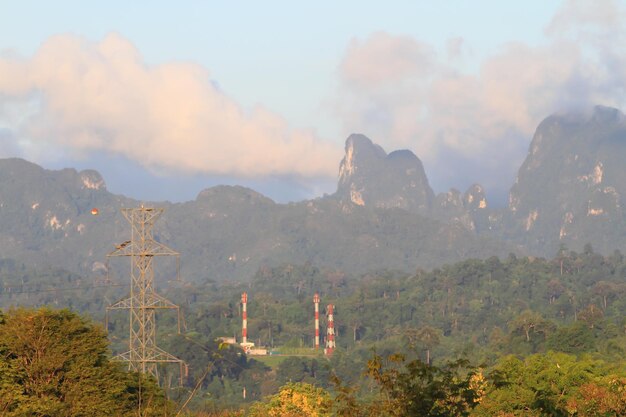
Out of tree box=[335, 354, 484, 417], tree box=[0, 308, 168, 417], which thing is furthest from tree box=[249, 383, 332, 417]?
tree box=[335, 354, 484, 417]

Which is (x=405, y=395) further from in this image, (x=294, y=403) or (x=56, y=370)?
(x=294, y=403)

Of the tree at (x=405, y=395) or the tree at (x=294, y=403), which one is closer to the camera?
the tree at (x=405, y=395)

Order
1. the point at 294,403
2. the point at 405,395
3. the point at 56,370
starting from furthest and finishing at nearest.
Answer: the point at 294,403 → the point at 56,370 → the point at 405,395

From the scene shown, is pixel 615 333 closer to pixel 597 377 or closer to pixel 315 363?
pixel 315 363

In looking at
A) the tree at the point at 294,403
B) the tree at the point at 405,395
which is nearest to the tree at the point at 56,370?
the tree at the point at 294,403

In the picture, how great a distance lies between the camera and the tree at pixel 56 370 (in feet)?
162

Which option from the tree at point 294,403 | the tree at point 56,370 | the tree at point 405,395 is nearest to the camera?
the tree at point 405,395

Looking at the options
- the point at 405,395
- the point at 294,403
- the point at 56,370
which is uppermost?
the point at 405,395

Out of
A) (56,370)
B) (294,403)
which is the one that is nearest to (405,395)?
(56,370)

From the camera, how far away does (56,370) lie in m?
52.4

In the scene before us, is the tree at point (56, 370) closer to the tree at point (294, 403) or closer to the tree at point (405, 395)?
the tree at point (294, 403)

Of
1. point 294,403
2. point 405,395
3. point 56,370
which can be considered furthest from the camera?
point 294,403

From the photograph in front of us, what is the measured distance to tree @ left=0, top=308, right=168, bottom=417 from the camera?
49.5 metres

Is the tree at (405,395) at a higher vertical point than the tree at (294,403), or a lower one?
higher
